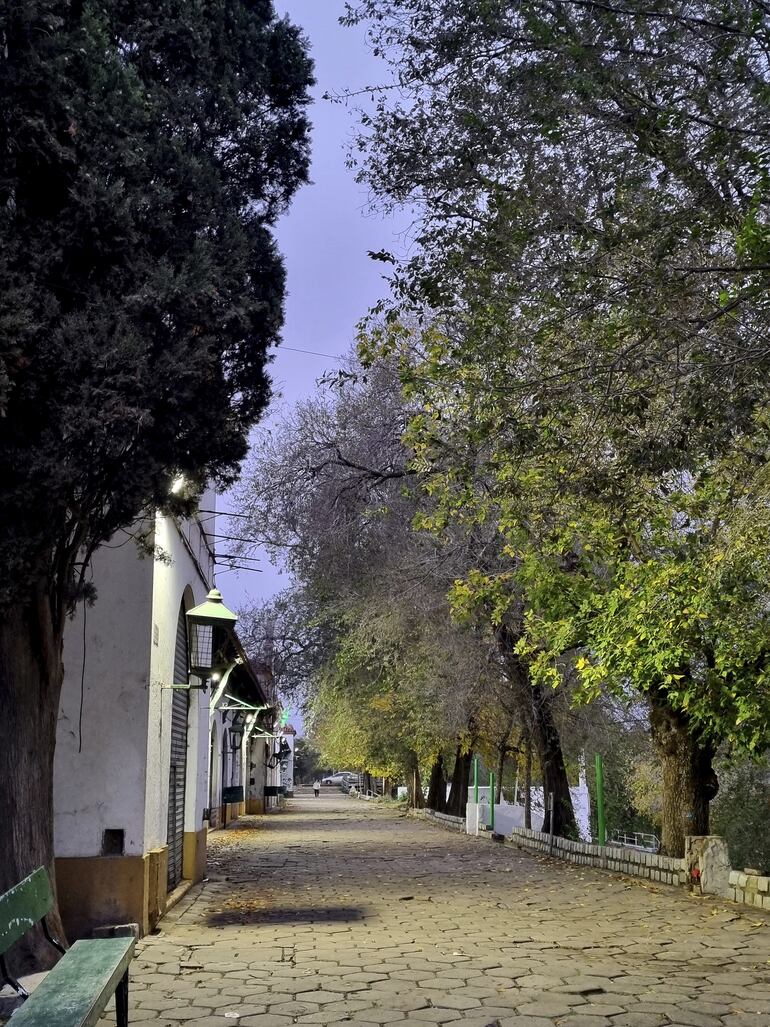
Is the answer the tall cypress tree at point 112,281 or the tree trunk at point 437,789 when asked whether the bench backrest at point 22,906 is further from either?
the tree trunk at point 437,789

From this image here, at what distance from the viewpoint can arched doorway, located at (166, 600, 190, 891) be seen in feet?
40.9

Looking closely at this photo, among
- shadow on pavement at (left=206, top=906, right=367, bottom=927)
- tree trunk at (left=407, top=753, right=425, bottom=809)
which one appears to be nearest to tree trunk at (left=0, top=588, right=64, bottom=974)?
shadow on pavement at (left=206, top=906, right=367, bottom=927)

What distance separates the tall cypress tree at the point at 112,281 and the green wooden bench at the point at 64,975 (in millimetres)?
2140

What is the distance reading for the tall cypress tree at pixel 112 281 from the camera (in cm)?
685

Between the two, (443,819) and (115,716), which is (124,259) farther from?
(443,819)

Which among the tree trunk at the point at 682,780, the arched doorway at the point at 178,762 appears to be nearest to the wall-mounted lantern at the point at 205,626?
the arched doorway at the point at 178,762

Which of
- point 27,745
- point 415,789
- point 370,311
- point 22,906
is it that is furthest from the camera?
point 415,789

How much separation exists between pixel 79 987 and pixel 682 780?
11294 mm

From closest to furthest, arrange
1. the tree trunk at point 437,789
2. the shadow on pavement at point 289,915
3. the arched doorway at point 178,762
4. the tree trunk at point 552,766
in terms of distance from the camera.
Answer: the shadow on pavement at point 289,915, the arched doorway at point 178,762, the tree trunk at point 552,766, the tree trunk at point 437,789

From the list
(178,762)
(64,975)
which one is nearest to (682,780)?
(178,762)

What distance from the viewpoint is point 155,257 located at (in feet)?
25.2

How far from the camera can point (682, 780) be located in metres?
14.4

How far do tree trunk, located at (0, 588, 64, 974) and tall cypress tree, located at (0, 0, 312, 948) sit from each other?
0.02 meters

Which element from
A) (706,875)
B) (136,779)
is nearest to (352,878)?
(706,875)
